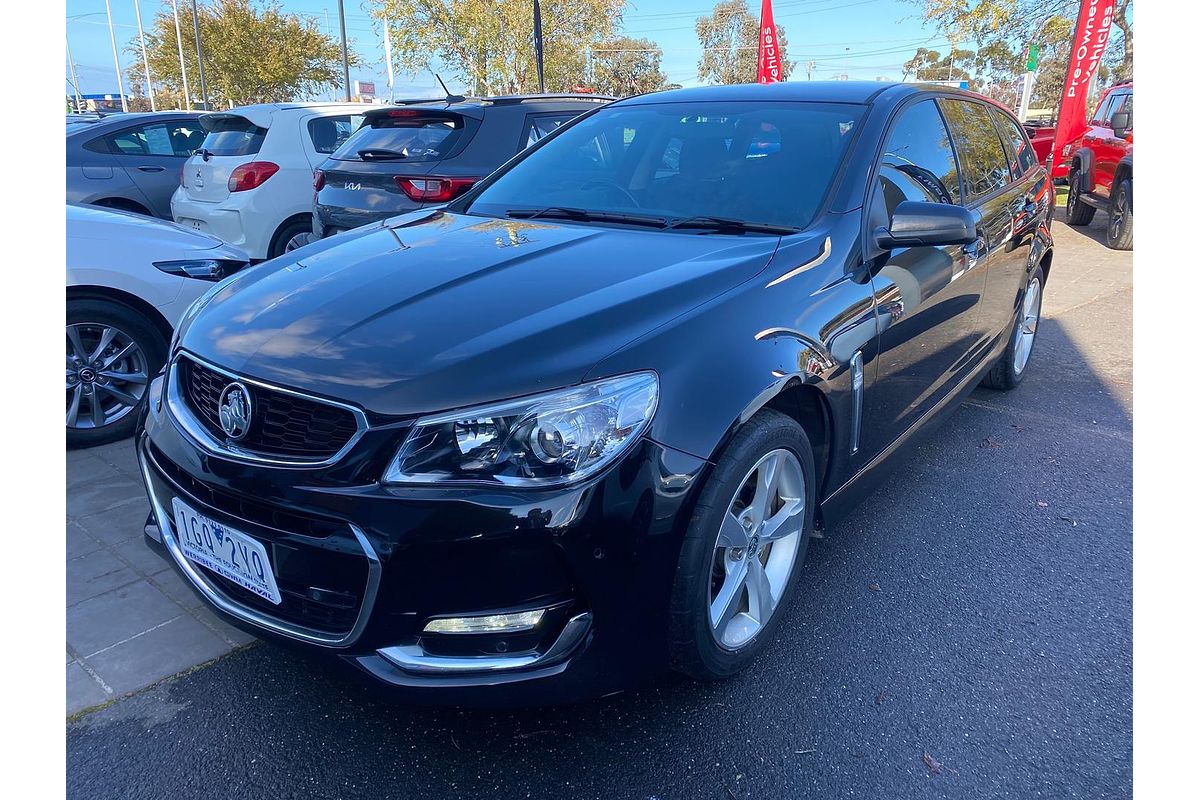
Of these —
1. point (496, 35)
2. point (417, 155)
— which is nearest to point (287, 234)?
point (417, 155)

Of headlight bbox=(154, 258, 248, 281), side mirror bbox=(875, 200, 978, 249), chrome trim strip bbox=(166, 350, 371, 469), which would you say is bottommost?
chrome trim strip bbox=(166, 350, 371, 469)

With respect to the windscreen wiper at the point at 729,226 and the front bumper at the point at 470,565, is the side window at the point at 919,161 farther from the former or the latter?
the front bumper at the point at 470,565

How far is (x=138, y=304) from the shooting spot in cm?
412

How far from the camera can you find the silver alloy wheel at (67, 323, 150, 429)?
13.1 ft

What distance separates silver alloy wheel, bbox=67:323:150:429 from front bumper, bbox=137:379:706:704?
2.53m

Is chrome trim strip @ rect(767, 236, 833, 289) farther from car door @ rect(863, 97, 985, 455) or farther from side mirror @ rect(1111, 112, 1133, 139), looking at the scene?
side mirror @ rect(1111, 112, 1133, 139)

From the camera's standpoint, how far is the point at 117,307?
13.3ft

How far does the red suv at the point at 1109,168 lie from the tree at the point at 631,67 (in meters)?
37.2

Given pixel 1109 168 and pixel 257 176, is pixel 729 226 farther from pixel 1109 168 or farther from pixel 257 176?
pixel 1109 168

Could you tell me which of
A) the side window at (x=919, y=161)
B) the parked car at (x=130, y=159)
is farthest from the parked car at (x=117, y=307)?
the parked car at (x=130, y=159)

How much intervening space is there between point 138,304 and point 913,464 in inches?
156

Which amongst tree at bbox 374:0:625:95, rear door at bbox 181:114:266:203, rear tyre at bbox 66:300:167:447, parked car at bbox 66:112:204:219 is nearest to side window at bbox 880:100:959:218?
rear tyre at bbox 66:300:167:447

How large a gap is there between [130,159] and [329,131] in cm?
247

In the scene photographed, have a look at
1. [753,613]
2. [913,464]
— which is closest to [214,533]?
[753,613]
